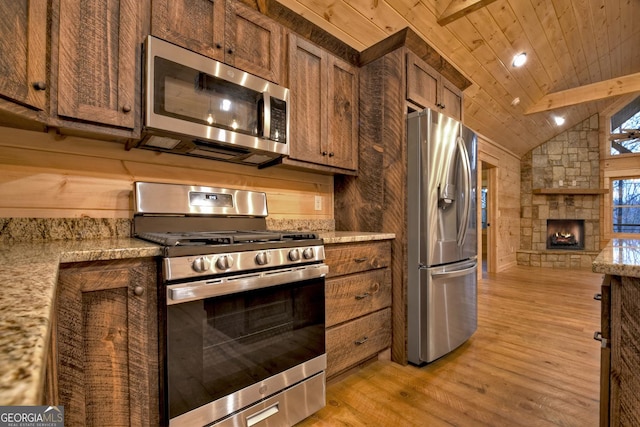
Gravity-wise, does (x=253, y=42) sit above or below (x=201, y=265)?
above

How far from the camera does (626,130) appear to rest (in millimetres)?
6051

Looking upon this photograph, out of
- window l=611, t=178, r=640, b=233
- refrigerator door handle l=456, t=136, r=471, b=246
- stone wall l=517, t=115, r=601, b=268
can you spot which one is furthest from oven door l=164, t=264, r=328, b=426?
window l=611, t=178, r=640, b=233

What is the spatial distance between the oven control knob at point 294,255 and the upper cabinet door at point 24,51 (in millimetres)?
1129

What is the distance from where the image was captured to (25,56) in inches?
43.1

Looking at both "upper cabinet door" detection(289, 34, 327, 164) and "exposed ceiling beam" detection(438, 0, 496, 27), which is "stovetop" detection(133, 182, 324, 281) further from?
"exposed ceiling beam" detection(438, 0, 496, 27)

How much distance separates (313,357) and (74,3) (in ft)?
6.14

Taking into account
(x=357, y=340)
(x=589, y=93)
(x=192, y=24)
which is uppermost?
(x=589, y=93)

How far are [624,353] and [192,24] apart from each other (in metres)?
2.14

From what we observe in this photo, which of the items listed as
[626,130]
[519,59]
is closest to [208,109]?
[519,59]

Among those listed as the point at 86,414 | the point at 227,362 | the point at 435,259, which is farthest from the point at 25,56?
the point at 435,259

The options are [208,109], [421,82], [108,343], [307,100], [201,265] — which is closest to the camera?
[108,343]

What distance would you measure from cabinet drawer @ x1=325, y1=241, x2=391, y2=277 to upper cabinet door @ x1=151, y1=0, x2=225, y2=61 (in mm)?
1224

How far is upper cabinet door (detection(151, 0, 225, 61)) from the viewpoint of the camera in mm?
1423

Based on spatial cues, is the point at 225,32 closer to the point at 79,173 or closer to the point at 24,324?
the point at 79,173
